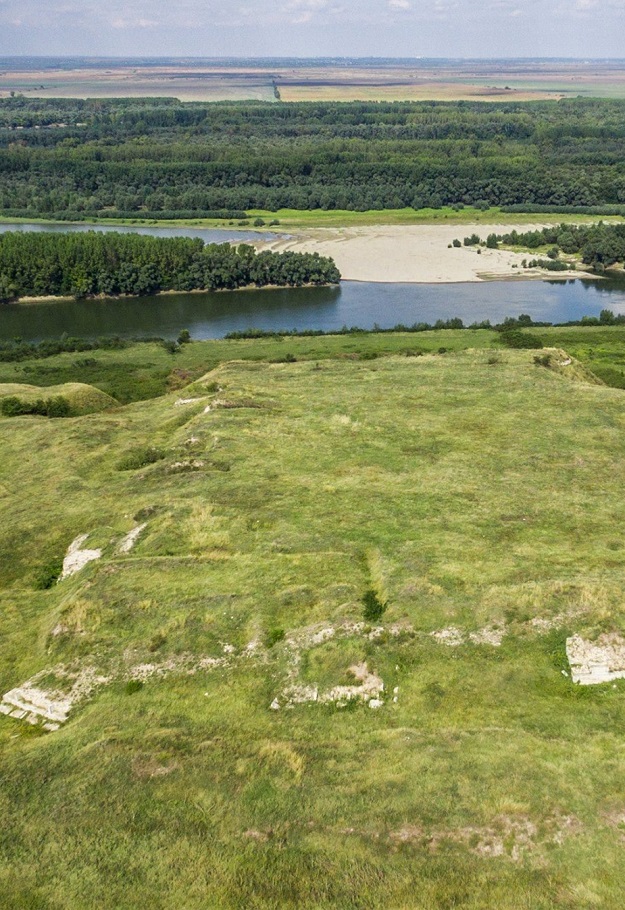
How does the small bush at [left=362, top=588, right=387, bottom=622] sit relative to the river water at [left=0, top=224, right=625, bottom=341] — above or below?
above

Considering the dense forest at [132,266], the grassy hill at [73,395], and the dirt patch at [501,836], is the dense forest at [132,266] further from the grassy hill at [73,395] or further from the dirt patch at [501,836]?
the dirt patch at [501,836]

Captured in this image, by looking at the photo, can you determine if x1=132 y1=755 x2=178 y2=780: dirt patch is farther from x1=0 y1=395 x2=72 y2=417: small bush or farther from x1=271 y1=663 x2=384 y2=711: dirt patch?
x1=0 y1=395 x2=72 y2=417: small bush

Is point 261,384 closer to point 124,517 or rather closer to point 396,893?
point 124,517

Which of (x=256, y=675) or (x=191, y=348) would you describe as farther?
(x=191, y=348)

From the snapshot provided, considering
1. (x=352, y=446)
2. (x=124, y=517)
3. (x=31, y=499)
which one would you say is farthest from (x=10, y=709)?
(x=352, y=446)

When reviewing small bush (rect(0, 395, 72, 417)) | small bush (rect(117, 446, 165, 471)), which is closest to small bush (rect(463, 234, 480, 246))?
small bush (rect(0, 395, 72, 417))

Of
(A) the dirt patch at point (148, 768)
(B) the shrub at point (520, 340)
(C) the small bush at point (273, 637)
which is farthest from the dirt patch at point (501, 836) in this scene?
(B) the shrub at point (520, 340)

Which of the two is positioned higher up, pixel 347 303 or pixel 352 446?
pixel 352 446
